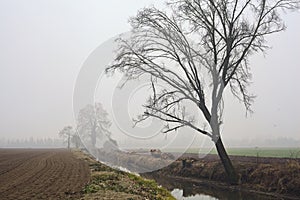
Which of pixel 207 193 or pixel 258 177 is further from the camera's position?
pixel 258 177

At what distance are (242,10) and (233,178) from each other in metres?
10.2

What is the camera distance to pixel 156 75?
20672 mm

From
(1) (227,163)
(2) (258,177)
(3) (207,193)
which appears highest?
(1) (227,163)

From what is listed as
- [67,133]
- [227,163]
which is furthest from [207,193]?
[67,133]

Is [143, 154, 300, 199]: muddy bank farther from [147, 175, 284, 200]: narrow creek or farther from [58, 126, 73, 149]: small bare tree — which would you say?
[58, 126, 73, 149]: small bare tree

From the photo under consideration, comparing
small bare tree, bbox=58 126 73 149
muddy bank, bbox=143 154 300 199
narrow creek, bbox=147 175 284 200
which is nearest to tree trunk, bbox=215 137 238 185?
muddy bank, bbox=143 154 300 199

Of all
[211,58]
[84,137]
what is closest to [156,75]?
[211,58]

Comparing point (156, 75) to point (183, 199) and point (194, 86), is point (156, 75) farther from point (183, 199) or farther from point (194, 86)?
point (183, 199)

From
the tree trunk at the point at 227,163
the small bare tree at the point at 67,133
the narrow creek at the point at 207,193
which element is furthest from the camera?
→ the small bare tree at the point at 67,133

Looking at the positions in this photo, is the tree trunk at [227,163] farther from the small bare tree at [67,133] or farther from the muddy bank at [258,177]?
the small bare tree at [67,133]

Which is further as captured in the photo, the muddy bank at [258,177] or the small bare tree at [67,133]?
the small bare tree at [67,133]

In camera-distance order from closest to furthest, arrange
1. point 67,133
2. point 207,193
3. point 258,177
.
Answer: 1. point 207,193
2. point 258,177
3. point 67,133

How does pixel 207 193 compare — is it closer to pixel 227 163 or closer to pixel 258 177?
pixel 227 163

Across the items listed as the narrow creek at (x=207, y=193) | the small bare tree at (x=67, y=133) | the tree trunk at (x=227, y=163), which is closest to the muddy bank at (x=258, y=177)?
the tree trunk at (x=227, y=163)
